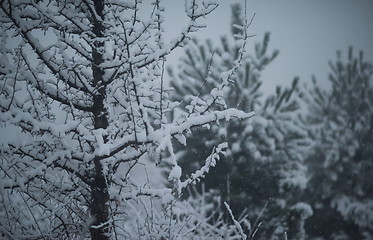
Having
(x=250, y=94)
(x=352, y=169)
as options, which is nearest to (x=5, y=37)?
(x=250, y=94)

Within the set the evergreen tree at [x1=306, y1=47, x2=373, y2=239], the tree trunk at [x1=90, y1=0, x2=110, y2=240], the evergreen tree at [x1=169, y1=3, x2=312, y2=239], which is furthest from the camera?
the evergreen tree at [x1=306, y1=47, x2=373, y2=239]

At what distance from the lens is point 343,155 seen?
977 centimetres

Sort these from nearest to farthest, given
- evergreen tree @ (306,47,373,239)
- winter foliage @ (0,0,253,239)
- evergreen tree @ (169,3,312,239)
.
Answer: winter foliage @ (0,0,253,239) < evergreen tree @ (169,3,312,239) < evergreen tree @ (306,47,373,239)

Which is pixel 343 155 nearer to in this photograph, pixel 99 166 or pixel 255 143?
pixel 255 143

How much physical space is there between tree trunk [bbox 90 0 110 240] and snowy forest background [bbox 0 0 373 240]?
0.04 ft

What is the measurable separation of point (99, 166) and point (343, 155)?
907 centimetres

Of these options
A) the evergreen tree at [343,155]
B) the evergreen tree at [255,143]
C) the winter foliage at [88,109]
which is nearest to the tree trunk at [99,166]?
the winter foliage at [88,109]

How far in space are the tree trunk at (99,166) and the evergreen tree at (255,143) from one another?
442cm

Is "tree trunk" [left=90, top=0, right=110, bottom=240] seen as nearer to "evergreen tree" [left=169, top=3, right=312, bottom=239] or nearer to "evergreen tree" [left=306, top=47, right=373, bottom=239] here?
"evergreen tree" [left=169, top=3, right=312, bottom=239]

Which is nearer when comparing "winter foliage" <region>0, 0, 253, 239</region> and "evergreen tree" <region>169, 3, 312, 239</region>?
"winter foliage" <region>0, 0, 253, 239</region>

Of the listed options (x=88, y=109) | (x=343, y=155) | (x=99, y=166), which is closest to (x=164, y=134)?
(x=99, y=166)

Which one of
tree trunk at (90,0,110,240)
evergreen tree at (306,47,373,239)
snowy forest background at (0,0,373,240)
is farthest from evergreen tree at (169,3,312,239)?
tree trunk at (90,0,110,240)

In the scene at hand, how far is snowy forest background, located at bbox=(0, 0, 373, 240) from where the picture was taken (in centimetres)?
257

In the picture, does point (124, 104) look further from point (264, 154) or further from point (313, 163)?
point (313, 163)
